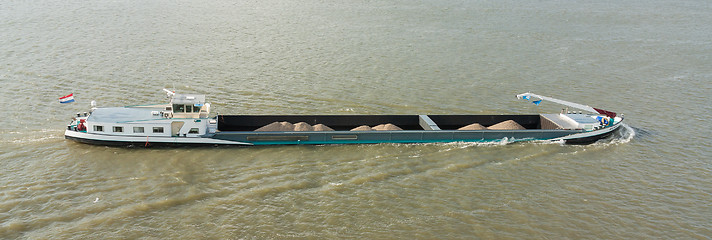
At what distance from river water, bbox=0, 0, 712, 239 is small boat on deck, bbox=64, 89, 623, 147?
78 cm

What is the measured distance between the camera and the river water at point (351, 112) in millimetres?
23266

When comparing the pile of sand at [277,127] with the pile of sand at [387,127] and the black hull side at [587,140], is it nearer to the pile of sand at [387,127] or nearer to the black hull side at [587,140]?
the pile of sand at [387,127]

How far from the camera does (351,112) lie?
37.8 metres

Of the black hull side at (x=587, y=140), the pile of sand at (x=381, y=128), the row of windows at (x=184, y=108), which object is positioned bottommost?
the black hull side at (x=587, y=140)

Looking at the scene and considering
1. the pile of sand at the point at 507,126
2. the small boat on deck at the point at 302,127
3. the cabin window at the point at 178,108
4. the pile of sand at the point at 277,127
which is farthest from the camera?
the pile of sand at the point at 507,126

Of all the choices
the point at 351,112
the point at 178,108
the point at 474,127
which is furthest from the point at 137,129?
the point at 474,127

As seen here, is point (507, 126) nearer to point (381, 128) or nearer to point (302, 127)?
point (381, 128)

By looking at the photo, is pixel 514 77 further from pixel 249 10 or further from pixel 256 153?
pixel 249 10

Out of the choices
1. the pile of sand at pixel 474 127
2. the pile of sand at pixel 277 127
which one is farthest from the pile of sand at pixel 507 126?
the pile of sand at pixel 277 127

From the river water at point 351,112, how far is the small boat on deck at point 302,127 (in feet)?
2.57

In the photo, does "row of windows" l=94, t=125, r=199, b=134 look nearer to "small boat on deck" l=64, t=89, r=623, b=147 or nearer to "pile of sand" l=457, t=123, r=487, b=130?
"small boat on deck" l=64, t=89, r=623, b=147

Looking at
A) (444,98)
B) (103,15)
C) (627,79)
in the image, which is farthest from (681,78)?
(103,15)

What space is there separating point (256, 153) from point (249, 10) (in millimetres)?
49757

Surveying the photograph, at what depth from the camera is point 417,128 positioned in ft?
116
